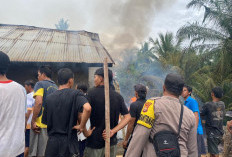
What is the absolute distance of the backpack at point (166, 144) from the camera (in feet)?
5.14

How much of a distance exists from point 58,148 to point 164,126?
130 centimetres

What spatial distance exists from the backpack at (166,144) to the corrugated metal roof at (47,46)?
169 inches

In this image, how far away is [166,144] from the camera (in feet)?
A: 5.16

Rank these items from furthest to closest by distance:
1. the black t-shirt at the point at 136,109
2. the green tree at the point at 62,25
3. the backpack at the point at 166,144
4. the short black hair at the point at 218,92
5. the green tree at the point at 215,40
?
the green tree at the point at 62,25
the green tree at the point at 215,40
the short black hair at the point at 218,92
the black t-shirt at the point at 136,109
the backpack at the point at 166,144

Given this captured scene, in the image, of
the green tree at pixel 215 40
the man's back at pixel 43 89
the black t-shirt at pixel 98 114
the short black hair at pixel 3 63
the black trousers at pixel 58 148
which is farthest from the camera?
the green tree at pixel 215 40

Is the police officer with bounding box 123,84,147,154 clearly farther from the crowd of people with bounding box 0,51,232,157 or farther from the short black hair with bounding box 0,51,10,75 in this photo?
the short black hair with bounding box 0,51,10,75

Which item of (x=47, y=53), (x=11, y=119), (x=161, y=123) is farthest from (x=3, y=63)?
(x=47, y=53)

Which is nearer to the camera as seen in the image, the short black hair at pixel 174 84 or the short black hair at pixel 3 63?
the short black hair at pixel 174 84

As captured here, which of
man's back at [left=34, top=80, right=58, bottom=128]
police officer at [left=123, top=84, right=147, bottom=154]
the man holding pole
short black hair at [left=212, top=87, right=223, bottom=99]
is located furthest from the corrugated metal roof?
short black hair at [left=212, top=87, right=223, bottom=99]

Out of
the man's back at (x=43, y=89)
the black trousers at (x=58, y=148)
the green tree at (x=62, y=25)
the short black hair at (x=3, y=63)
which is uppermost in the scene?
the green tree at (x=62, y=25)

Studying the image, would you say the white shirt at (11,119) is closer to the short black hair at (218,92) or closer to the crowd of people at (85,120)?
the crowd of people at (85,120)

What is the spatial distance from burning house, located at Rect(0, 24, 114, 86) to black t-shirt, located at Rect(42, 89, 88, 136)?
335cm

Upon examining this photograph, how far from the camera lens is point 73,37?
7461 millimetres

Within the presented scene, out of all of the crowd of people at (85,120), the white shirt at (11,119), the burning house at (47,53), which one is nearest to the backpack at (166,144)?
the crowd of people at (85,120)
